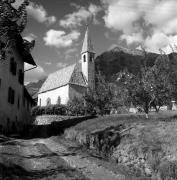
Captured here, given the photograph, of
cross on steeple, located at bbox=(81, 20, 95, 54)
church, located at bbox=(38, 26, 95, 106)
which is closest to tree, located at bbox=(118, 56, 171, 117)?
church, located at bbox=(38, 26, 95, 106)

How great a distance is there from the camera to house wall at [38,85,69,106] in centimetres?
6794

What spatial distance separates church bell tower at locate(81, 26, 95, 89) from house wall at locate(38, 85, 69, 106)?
6.28 meters

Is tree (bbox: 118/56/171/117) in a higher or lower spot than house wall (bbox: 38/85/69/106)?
lower

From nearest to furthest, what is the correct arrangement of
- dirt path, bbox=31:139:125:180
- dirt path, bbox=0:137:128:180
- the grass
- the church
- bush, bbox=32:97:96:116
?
1. dirt path, bbox=0:137:128:180
2. dirt path, bbox=31:139:125:180
3. the grass
4. bush, bbox=32:97:96:116
5. the church

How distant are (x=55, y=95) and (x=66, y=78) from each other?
532 centimetres

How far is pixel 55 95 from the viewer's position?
7244 centimetres

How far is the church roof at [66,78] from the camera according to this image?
69.2m

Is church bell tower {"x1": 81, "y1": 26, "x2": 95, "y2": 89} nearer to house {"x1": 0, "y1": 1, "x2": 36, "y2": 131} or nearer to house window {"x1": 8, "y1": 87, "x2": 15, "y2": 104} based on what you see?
house {"x1": 0, "y1": 1, "x2": 36, "y2": 131}

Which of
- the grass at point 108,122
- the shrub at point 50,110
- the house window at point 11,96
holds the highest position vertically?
the house window at point 11,96

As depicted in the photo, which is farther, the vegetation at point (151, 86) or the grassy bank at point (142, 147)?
the vegetation at point (151, 86)

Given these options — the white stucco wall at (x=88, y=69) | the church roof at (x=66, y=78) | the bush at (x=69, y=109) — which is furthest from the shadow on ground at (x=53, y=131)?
the white stucco wall at (x=88, y=69)

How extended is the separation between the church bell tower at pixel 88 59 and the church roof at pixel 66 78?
1.48 m

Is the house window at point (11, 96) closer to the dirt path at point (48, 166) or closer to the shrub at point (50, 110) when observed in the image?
the dirt path at point (48, 166)

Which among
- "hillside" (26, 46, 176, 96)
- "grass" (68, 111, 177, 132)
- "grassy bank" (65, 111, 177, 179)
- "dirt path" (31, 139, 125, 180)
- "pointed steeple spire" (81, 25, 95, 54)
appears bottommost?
"dirt path" (31, 139, 125, 180)
